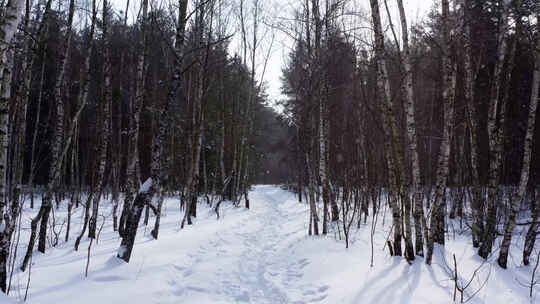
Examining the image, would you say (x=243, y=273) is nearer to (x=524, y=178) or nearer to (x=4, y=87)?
(x=4, y=87)

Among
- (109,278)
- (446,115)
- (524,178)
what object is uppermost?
(446,115)

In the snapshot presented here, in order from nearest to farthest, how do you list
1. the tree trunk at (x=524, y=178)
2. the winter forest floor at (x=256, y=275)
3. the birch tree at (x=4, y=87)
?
1. the birch tree at (x=4, y=87)
2. the winter forest floor at (x=256, y=275)
3. the tree trunk at (x=524, y=178)

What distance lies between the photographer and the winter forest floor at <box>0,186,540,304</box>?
14.4ft

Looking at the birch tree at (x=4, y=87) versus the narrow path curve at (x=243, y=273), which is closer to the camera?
the birch tree at (x=4, y=87)

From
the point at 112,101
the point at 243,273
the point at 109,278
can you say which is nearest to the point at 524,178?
the point at 243,273

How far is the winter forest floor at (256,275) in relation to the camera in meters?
4.39

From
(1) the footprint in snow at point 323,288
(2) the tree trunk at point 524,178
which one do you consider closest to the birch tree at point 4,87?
(1) the footprint in snow at point 323,288

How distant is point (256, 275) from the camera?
6.02 meters

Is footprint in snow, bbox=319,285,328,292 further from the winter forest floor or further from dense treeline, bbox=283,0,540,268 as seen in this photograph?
dense treeline, bbox=283,0,540,268

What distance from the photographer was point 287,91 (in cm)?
2623

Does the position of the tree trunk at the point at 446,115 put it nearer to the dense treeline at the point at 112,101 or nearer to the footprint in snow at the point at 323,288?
the footprint in snow at the point at 323,288

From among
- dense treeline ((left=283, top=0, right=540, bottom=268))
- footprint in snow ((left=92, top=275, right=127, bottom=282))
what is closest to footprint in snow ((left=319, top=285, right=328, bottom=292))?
dense treeline ((left=283, top=0, right=540, bottom=268))

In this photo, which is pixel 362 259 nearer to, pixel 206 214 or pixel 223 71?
pixel 206 214

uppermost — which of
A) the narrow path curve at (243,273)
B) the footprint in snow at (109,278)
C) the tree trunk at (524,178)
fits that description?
the tree trunk at (524,178)
